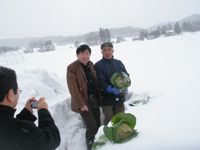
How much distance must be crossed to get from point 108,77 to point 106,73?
7cm

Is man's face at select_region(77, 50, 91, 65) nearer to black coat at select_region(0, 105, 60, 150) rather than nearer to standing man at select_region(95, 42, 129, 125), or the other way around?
standing man at select_region(95, 42, 129, 125)

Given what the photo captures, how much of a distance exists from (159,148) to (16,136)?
1602 millimetres

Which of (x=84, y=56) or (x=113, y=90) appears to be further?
(x=113, y=90)

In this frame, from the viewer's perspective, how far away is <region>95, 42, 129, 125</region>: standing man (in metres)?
4.33

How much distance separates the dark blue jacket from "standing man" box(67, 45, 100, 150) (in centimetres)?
10

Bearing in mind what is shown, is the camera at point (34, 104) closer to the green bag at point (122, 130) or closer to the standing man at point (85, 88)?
the green bag at point (122, 130)

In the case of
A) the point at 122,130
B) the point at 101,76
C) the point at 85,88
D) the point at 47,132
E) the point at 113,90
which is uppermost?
the point at 47,132

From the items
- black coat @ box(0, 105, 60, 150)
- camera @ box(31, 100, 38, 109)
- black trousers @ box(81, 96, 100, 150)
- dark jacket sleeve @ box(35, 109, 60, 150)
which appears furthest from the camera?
black trousers @ box(81, 96, 100, 150)

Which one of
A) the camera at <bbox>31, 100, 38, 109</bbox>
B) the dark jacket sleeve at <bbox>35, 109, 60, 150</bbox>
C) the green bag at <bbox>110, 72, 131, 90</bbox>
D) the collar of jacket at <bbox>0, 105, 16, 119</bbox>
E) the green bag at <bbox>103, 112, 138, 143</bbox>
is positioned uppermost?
the collar of jacket at <bbox>0, 105, 16, 119</bbox>

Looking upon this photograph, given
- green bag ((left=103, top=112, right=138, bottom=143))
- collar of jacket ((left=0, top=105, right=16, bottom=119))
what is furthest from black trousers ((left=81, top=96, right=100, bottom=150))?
collar of jacket ((left=0, top=105, right=16, bottom=119))

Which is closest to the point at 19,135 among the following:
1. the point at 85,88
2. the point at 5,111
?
the point at 5,111

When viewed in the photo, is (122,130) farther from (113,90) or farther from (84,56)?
(84,56)

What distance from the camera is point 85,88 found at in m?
4.13

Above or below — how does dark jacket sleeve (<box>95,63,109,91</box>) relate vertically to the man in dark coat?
below
